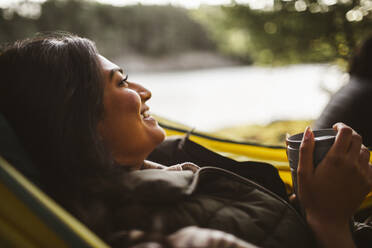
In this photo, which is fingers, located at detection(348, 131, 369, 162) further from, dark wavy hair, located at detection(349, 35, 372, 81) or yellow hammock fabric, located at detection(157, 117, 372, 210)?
dark wavy hair, located at detection(349, 35, 372, 81)

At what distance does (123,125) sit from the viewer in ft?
2.89

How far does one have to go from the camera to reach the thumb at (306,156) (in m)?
0.78

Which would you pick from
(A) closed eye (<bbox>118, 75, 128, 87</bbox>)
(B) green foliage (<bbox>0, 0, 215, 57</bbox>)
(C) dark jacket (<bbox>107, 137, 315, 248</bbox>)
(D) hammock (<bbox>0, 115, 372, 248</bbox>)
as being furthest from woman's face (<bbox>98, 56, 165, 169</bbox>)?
(B) green foliage (<bbox>0, 0, 215, 57</bbox>)

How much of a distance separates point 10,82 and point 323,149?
2.70 feet

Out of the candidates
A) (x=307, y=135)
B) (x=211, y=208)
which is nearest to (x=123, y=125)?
(x=211, y=208)

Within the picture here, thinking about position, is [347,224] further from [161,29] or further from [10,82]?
[161,29]

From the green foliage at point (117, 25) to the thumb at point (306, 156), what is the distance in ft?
23.4

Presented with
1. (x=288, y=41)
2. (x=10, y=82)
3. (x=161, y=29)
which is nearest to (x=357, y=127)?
(x=10, y=82)

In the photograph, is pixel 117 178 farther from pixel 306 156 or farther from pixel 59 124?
pixel 306 156

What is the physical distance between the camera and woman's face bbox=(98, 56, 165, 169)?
87cm

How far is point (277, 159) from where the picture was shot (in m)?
1.54

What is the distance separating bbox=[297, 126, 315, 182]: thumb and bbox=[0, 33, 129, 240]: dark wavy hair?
465 mm

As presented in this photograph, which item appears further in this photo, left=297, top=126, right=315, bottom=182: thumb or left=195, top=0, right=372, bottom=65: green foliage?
left=195, top=0, right=372, bottom=65: green foliage

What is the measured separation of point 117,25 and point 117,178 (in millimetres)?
12680
